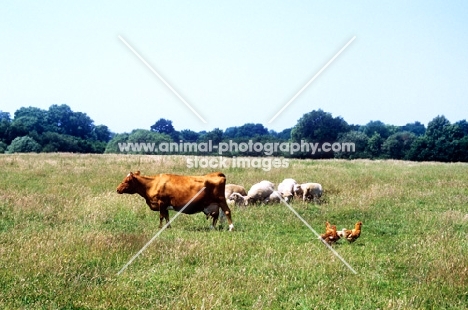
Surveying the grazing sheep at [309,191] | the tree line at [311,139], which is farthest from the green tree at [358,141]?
the grazing sheep at [309,191]

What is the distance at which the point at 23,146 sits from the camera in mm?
67688

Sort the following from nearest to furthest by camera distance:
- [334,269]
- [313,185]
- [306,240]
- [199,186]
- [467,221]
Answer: [334,269]
[306,240]
[199,186]
[467,221]
[313,185]

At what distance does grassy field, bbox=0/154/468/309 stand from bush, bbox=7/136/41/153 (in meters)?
56.3

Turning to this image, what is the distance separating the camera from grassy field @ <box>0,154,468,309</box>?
6.95 metres

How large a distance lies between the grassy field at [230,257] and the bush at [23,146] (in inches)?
2215

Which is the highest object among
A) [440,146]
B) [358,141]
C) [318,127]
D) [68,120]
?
[68,120]

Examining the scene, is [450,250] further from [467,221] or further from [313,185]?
[313,185]

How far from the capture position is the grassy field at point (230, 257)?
22.8 feet

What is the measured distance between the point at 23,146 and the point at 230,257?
66.7 metres

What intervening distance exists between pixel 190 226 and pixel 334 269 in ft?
17.8

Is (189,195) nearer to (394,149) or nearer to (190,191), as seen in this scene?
(190,191)

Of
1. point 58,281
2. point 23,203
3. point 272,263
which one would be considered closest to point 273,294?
point 272,263

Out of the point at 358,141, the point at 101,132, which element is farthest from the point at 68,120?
the point at 358,141

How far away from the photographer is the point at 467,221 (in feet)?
44.6
